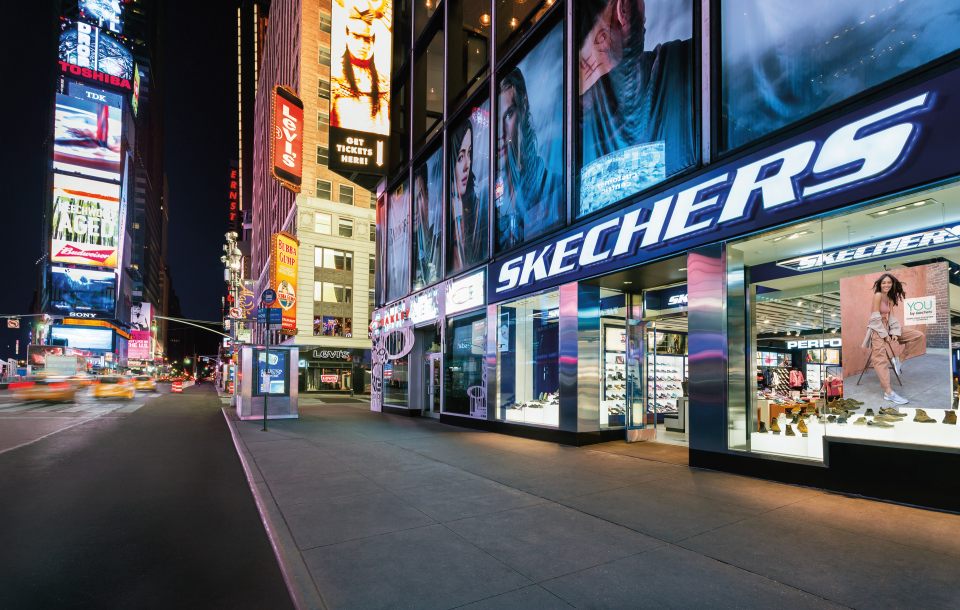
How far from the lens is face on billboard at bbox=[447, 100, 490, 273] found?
51.9ft

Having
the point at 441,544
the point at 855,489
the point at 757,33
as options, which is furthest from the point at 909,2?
the point at 441,544

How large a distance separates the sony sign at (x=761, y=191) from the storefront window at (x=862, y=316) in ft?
1.54

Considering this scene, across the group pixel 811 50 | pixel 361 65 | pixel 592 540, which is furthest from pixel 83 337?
pixel 811 50

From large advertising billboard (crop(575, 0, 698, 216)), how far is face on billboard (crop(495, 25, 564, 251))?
0.90 meters

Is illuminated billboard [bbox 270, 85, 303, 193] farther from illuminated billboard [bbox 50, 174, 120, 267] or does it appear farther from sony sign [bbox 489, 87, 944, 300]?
illuminated billboard [bbox 50, 174, 120, 267]

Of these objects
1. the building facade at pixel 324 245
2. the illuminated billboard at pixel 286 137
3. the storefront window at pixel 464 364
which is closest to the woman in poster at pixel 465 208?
the storefront window at pixel 464 364

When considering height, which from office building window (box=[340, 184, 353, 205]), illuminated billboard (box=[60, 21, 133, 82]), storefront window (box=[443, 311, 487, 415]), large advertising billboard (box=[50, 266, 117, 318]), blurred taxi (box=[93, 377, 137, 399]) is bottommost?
blurred taxi (box=[93, 377, 137, 399])

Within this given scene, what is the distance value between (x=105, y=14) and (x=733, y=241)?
15818cm

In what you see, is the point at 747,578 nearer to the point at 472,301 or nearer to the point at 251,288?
the point at 472,301

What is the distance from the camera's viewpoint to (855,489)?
22.0 ft

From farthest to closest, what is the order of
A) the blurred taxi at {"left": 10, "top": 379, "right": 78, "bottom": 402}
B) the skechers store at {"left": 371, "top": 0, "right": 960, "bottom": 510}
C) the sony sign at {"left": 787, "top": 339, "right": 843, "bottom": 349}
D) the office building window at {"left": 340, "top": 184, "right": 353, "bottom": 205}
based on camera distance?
the office building window at {"left": 340, "top": 184, "right": 353, "bottom": 205}, the blurred taxi at {"left": 10, "top": 379, "right": 78, "bottom": 402}, the sony sign at {"left": 787, "top": 339, "right": 843, "bottom": 349}, the skechers store at {"left": 371, "top": 0, "right": 960, "bottom": 510}

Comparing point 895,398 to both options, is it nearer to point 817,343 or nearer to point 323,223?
point 817,343

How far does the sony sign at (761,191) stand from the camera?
6.28m

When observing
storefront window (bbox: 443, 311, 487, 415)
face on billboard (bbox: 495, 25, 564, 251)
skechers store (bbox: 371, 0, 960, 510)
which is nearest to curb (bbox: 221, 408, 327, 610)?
skechers store (bbox: 371, 0, 960, 510)
